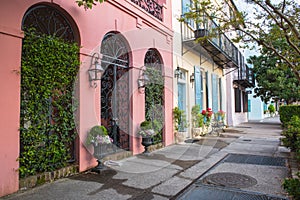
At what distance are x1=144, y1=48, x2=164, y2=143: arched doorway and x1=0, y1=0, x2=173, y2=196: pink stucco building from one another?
6 centimetres

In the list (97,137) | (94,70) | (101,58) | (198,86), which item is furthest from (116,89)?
(198,86)

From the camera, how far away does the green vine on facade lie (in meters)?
3.32

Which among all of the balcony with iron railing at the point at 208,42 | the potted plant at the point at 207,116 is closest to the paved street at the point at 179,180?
the balcony with iron railing at the point at 208,42

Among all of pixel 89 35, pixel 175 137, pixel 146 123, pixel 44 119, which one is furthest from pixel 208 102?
pixel 44 119

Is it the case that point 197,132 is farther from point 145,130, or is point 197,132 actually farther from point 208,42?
point 145,130

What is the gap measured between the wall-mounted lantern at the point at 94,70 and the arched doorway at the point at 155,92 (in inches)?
77.8

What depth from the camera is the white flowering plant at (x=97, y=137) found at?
161 inches

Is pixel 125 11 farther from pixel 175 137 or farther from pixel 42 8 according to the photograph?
pixel 175 137

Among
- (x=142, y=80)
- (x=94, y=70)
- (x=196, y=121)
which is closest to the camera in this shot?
(x=94, y=70)

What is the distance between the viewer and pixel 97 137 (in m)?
4.10

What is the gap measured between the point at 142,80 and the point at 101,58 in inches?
63.2

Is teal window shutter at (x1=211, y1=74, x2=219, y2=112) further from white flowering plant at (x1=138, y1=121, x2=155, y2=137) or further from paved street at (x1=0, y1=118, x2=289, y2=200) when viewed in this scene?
white flowering plant at (x1=138, y1=121, x2=155, y2=137)

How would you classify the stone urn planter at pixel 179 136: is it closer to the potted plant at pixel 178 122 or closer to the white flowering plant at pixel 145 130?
the potted plant at pixel 178 122

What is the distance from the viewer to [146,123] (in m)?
5.74
